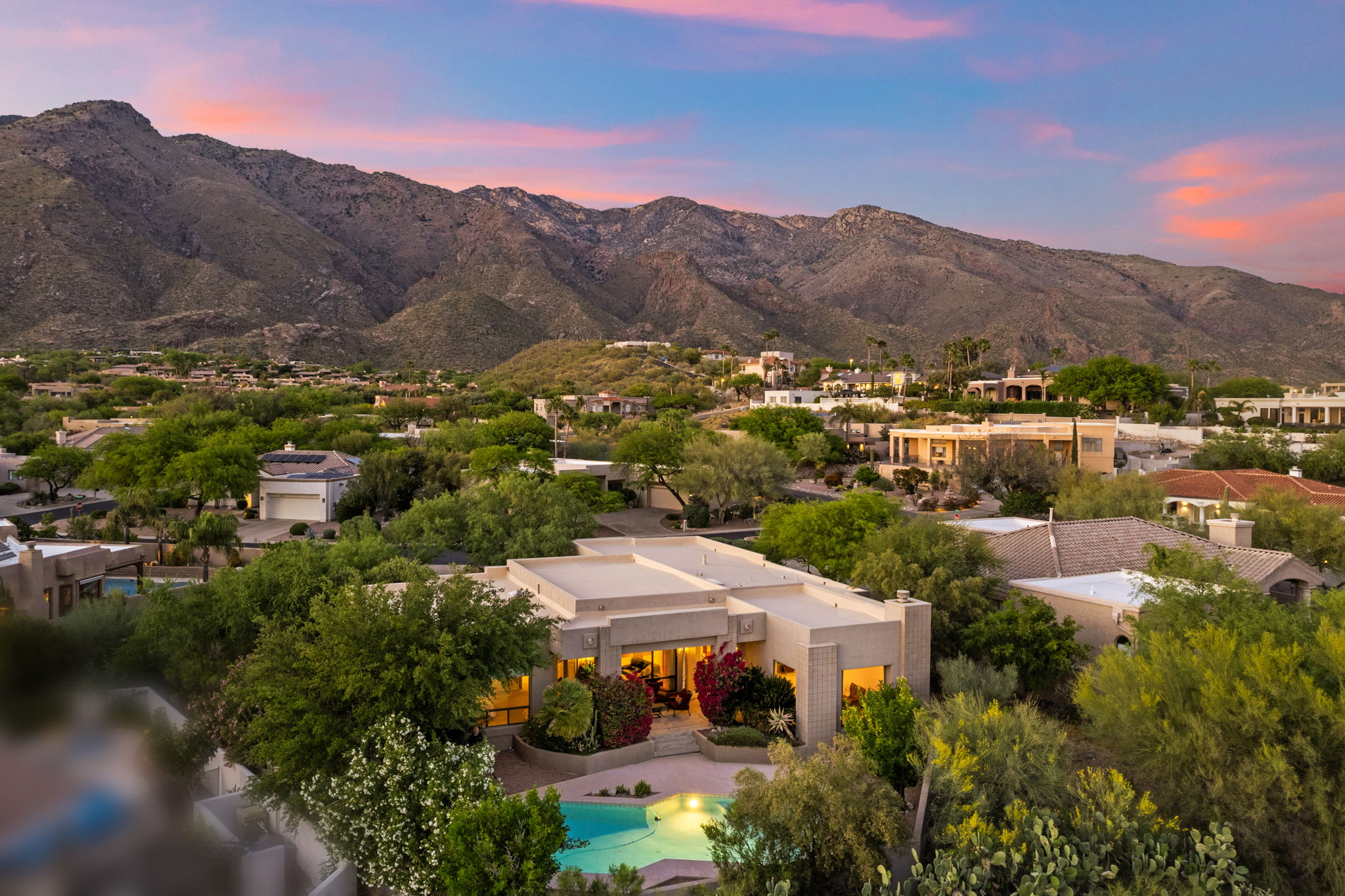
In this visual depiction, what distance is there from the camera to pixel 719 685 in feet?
63.4

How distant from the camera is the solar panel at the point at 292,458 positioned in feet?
172

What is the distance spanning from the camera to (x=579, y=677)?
18641 mm

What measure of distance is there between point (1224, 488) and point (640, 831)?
3578cm

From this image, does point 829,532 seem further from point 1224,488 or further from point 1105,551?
point 1224,488

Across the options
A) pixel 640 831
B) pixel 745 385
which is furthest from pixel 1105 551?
pixel 745 385

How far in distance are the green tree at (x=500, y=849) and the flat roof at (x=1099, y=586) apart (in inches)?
635

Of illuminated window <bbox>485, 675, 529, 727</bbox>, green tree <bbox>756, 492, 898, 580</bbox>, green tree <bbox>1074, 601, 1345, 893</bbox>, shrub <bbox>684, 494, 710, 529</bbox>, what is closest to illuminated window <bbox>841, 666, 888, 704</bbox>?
green tree <bbox>1074, 601, 1345, 893</bbox>

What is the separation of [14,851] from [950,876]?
10285 millimetres

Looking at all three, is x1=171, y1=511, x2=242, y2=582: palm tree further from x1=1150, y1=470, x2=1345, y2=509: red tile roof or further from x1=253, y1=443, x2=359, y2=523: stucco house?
x1=1150, y1=470, x2=1345, y2=509: red tile roof

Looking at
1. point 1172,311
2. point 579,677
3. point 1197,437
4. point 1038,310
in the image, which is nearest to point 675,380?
point 1197,437

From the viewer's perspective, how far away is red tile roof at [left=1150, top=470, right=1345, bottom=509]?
37281mm

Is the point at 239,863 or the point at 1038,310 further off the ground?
the point at 1038,310

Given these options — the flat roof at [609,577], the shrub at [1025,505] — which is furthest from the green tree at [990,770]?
the shrub at [1025,505]

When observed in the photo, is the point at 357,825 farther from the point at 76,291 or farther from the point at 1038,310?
the point at 1038,310
